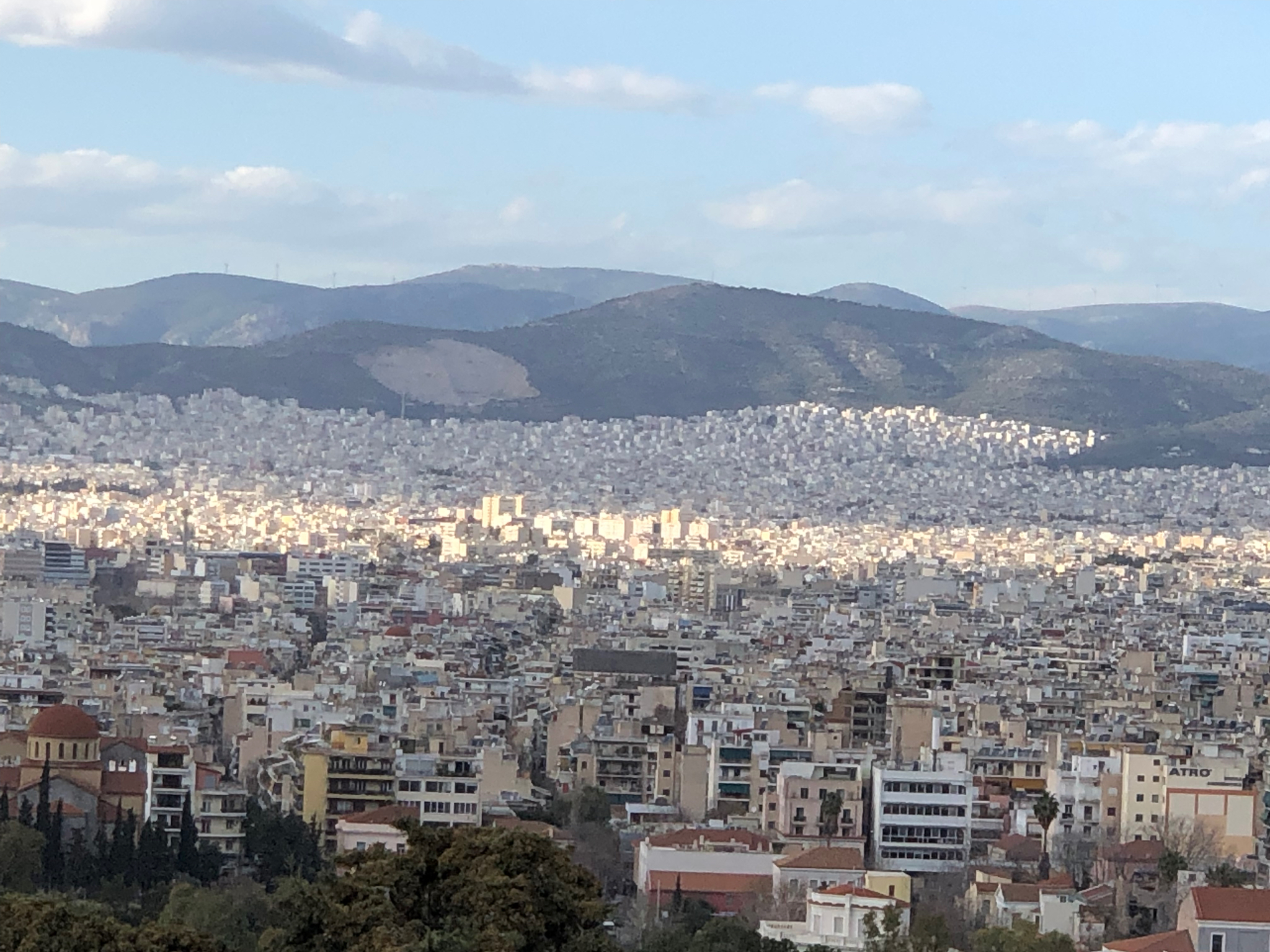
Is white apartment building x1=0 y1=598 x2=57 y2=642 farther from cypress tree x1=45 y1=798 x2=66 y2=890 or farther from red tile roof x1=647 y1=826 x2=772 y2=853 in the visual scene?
red tile roof x1=647 y1=826 x2=772 y2=853

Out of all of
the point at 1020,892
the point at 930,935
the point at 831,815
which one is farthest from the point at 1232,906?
the point at 831,815

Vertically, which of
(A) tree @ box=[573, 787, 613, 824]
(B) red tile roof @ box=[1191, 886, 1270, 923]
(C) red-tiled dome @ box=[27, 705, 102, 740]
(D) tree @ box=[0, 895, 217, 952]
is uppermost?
(D) tree @ box=[0, 895, 217, 952]

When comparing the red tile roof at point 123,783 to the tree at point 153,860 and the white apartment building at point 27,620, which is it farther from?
the white apartment building at point 27,620

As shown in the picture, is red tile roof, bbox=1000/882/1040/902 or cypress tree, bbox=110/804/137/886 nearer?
red tile roof, bbox=1000/882/1040/902

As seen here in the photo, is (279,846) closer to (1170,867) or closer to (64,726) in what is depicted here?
(64,726)

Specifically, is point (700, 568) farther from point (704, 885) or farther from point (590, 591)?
point (704, 885)

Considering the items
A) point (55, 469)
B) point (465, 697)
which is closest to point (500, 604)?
point (465, 697)

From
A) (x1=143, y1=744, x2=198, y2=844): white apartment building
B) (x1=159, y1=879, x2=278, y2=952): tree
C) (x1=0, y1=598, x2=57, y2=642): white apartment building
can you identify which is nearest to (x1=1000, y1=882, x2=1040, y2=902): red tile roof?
(x1=159, y1=879, x2=278, y2=952): tree
